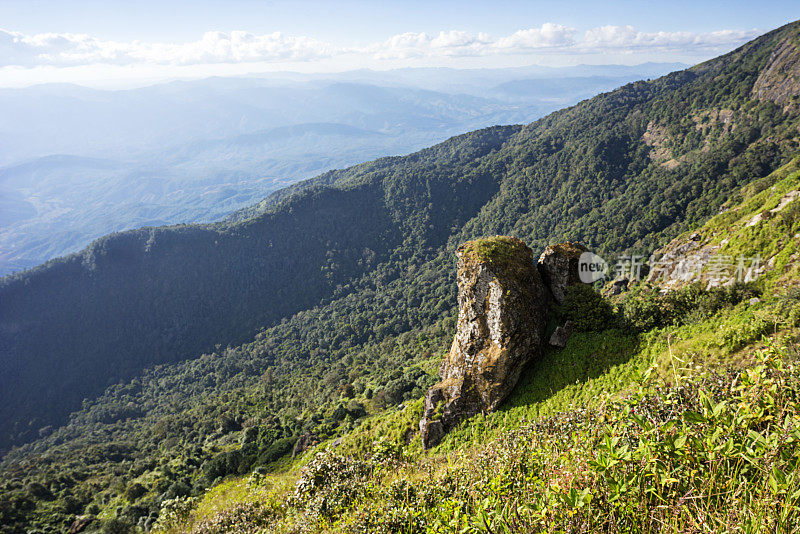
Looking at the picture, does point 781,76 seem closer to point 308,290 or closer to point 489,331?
point 489,331

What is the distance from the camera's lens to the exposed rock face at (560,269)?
18266 millimetres

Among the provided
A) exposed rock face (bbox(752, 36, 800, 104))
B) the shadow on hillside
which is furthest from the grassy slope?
exposed rock face (bbox(752, 36, 800, 104))

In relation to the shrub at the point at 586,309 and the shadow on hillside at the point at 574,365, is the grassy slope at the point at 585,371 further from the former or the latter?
the shrub at the point at 586,309

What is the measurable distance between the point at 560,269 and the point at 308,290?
112 meters

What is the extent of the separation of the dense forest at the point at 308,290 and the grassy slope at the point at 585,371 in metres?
25.2

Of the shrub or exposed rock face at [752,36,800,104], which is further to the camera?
exposed rock face at [752,36,800,104]

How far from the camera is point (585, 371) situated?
583 inches

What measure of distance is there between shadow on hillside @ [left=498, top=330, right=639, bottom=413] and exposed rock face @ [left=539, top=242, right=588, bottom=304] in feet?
9.31

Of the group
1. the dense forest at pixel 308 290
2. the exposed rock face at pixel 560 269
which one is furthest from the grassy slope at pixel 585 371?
the dense forest at pixel 308 290

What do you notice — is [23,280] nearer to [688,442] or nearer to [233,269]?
[233,269]

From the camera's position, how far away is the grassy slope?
8.22 metres

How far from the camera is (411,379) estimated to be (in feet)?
143

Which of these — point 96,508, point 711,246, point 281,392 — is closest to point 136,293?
point 281,392

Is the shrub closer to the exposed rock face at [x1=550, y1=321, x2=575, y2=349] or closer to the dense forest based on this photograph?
the exposed rock face at [x1=550, y1=321, x2=575, y2=349]
